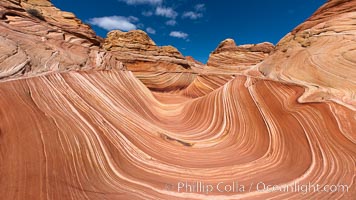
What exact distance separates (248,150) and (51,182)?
2532 millimetres

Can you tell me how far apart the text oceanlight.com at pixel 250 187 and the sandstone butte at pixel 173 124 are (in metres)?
0.04

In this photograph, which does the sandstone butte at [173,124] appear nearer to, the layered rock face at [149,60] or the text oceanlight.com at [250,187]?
the text oceanlight.com at [250,187]

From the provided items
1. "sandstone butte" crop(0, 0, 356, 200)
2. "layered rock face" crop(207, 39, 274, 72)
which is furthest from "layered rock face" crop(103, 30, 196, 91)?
"sandstone butte" crop(0, 0, 356, 200)

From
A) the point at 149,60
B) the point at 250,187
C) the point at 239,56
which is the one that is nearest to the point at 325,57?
the point at 250,187

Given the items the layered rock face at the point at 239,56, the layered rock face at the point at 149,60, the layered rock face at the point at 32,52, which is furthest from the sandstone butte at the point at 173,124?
the layered rock face at the point at 149,60

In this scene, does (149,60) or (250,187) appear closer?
(250,187)

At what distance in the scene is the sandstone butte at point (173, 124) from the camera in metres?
1.85

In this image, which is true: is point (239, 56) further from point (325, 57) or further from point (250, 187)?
point (250, 187)

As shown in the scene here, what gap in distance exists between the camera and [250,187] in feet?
6.70

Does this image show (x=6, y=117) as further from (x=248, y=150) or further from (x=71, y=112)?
(x=248, y=150)

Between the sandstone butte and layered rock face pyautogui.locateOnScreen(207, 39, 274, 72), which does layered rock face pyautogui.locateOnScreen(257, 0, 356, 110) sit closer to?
the sandstone butte

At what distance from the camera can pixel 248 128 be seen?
3393 mm

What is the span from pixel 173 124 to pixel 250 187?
8.09ft

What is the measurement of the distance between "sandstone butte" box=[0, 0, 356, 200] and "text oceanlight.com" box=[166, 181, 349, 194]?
37 millimetres
